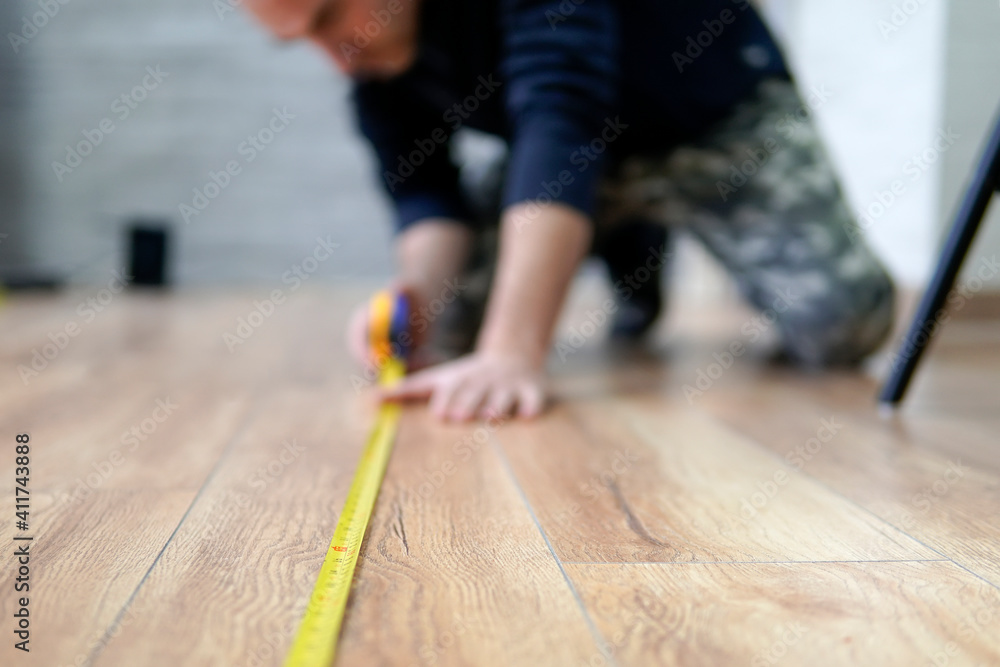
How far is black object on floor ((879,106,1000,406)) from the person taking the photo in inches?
35.3

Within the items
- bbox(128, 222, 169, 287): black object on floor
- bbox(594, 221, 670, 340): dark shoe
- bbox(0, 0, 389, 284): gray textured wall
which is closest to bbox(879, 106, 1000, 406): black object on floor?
bbox(594, 221, 670, 340): dark shoe

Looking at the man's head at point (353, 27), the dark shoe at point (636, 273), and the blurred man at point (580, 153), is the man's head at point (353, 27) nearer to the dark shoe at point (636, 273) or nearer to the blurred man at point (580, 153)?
the blurred man at point (580, 153)

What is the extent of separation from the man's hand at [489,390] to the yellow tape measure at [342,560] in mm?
76

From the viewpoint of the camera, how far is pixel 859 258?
147 centimetres

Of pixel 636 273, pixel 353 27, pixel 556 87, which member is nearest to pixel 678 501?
pixel 556 87

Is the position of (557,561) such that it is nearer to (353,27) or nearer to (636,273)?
(353,27)

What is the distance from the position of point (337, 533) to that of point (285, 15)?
2.69 ft

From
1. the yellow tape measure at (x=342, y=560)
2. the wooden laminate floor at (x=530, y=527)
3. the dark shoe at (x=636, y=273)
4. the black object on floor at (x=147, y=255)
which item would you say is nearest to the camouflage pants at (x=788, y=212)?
the wooden laminate floor at (x=530, y=527)

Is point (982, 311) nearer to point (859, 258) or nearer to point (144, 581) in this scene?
point (859, 258)

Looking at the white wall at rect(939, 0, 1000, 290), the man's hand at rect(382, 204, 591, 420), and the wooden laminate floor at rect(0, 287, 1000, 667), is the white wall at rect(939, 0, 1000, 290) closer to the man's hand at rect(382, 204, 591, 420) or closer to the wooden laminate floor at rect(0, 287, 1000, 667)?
the wooden laminate floor at rect(0, 287, 1000, 667)

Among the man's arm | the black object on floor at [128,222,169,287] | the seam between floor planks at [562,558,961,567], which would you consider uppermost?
the man's arm

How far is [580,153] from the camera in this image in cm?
110

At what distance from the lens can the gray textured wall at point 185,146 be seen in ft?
12.4

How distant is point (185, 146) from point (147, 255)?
0.59 meters
